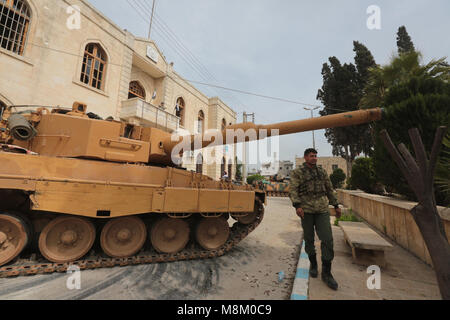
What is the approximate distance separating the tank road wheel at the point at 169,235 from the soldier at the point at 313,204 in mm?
2219

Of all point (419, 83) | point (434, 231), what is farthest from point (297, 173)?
point (419, 83)

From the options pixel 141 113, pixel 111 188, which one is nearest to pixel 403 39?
pixel 141 113

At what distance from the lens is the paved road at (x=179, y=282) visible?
2.63 m

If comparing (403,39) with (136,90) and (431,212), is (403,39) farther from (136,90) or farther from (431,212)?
(431,212)

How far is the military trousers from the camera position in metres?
2.92

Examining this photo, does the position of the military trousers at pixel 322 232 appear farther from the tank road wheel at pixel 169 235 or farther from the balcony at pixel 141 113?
the balcony at pixel 141 113

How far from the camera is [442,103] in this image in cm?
461

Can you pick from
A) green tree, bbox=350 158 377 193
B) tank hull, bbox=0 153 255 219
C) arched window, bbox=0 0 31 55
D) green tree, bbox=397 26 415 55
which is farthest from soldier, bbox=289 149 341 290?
green tree, bbox=397 26 415 55

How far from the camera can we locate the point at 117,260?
3502 millimetres

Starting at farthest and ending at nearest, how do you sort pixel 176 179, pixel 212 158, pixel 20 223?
pixel 212 158 → pixel 176 179 → pixel 20 223

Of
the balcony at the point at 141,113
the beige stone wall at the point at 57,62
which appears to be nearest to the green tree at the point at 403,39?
the balcony at the point at 141,113

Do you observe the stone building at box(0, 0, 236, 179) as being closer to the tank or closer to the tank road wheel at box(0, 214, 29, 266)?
A: the tank
